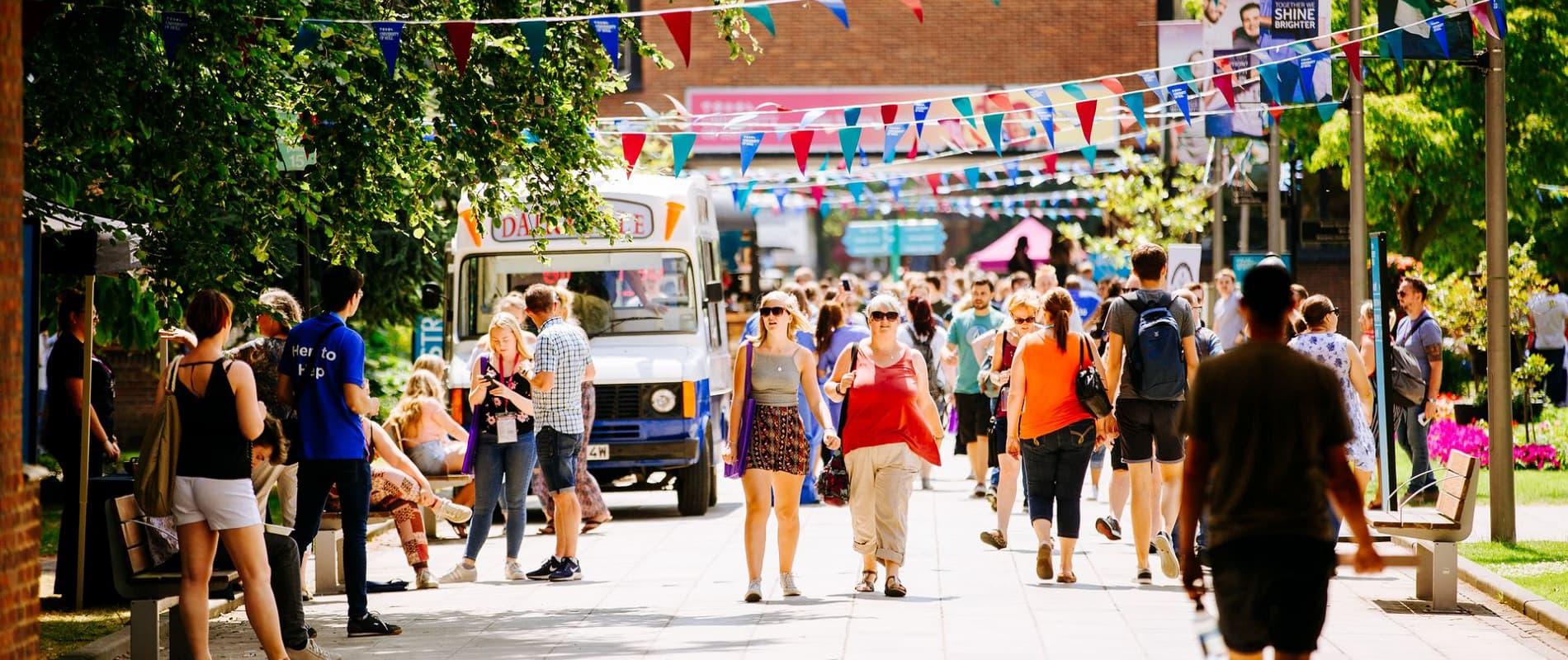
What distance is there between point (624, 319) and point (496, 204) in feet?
15.1

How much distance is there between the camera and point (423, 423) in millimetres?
14180

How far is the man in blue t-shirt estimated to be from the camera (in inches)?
370

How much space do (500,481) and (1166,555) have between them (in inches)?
165


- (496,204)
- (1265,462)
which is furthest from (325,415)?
(1265,462)

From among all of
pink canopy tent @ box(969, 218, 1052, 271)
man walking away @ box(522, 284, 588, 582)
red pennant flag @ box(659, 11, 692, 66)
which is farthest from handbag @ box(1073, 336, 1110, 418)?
pink canopy tent @ box(969, 218, 1052, 271)

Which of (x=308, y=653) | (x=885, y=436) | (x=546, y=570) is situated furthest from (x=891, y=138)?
(x=308, y=653)

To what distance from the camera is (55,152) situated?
10.3 metres

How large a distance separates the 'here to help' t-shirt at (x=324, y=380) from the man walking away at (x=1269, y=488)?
473cm

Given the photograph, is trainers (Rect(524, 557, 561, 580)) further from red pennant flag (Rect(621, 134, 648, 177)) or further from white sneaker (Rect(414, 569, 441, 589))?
red pennant flag (Rect(621, 134, 648, 177))

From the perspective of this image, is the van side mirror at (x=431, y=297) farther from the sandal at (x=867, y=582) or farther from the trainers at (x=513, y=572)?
the sandal at (x=867, y=582)

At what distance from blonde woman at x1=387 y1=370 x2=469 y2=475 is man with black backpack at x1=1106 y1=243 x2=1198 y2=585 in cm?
506

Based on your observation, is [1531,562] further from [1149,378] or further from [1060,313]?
[1060,313]

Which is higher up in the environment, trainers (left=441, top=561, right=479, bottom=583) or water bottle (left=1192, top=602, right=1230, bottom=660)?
water bottle (left=1192, top=602, right=1230, bottom=660)

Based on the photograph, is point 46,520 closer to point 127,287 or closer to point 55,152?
point 127,287
